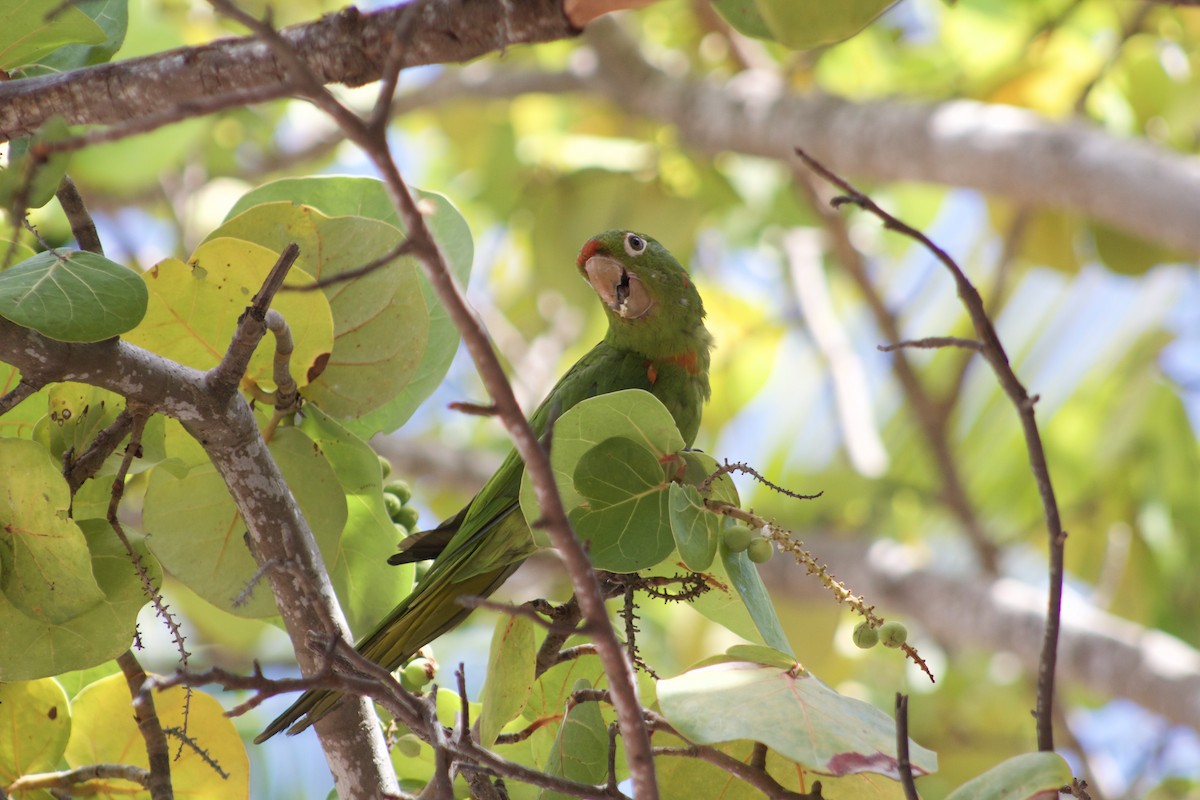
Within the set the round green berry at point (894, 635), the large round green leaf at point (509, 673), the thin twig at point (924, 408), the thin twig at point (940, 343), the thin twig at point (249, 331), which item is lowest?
the large round green leaf at point (509, 673)

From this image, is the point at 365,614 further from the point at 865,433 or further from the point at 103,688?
the point at 865,433

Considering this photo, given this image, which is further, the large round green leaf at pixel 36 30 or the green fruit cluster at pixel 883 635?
the large round green leaf at pixel 36 30

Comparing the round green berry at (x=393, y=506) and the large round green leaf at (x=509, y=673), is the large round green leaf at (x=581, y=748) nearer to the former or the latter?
the large round green leaf at (x=509, y=673)

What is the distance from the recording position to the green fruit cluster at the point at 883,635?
4.37ft

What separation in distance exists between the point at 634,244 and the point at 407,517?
0.85m

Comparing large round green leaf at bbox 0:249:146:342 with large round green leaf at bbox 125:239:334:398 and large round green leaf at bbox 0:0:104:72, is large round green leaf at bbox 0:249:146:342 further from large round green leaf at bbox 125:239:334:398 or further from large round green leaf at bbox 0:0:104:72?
large round green leaf at bbox 0:0:104:72

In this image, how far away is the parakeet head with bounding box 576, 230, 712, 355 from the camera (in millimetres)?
2451

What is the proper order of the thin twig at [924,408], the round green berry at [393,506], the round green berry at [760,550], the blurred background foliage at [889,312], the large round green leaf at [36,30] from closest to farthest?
1. the round green berry at [760,550]
2. the large round green leaf at [36,30]
3. the round green berry at [393,506]
4. the blurred background foliage at [889,312]
5. the thin twig at [924,408]

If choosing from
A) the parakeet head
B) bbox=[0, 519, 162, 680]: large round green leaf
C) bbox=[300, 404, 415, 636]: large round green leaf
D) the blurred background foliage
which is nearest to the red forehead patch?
the parakeet head

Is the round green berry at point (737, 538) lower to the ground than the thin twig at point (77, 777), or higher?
higher

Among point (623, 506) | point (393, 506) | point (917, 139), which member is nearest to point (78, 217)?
point (393, 506)

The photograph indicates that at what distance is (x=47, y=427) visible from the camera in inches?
59.4

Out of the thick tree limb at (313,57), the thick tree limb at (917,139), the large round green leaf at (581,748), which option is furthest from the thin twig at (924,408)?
the large round green leaf at (581,748)

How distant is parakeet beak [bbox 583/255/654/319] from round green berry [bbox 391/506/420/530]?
75 centimetres
